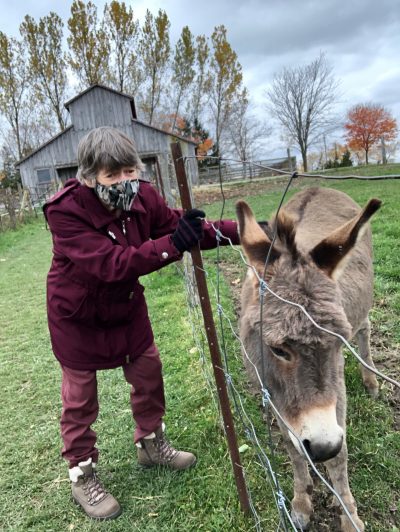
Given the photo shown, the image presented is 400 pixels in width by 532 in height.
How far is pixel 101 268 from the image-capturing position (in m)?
2.18

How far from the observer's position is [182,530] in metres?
2.48

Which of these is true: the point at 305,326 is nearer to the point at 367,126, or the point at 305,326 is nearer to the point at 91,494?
the point at 91,494

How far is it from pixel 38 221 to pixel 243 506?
773 inches

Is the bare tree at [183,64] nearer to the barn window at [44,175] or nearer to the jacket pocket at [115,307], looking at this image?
the barn window at [44,175]

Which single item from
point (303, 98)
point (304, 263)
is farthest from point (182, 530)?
point (303, 98)

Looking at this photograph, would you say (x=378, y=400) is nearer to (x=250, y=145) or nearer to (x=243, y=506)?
(x=243, y=506)

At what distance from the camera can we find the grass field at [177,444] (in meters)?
2.57

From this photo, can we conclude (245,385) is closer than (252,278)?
No

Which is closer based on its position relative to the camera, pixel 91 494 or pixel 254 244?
pixel 254 244

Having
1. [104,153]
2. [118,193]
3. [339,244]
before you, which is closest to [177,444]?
[118,193]

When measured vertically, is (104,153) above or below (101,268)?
above

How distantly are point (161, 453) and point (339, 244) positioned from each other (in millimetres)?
2122

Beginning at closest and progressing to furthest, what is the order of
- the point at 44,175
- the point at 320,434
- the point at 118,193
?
the point at 320,434
the point at 118,193
the point at 44,175

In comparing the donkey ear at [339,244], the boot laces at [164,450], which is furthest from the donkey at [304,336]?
the boot laces at [164,450]
